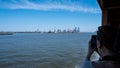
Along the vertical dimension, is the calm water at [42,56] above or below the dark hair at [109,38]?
below

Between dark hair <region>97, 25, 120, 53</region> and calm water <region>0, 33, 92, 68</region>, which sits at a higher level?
dark hair <region>97, 25, 120, 53</region>

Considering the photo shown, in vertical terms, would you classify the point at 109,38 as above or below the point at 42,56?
above

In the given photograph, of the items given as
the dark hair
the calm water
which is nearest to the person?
the dark hair

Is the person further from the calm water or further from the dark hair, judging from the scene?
the calm water

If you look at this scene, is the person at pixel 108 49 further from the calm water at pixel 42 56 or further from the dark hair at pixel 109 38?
the calm water at pixel 42 56

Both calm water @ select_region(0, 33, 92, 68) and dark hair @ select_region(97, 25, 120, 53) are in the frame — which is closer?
dark hair @ select_region(97, 25, 120, 53)

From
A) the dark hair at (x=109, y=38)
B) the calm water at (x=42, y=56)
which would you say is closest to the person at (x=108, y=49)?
the dark hair at (x=109, y=38)

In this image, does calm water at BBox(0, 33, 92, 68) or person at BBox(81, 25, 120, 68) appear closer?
person at BBox(81, 25, 120, 68)

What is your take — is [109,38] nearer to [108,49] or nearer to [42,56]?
[108,49]

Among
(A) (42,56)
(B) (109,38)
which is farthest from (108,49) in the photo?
(A) (42,56)

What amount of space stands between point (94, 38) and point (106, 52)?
31 centimetres

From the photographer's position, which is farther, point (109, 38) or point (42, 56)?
point (42, 56)

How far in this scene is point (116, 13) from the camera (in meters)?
3.13

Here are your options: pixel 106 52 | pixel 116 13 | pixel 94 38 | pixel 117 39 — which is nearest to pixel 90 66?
pixel 106 52
